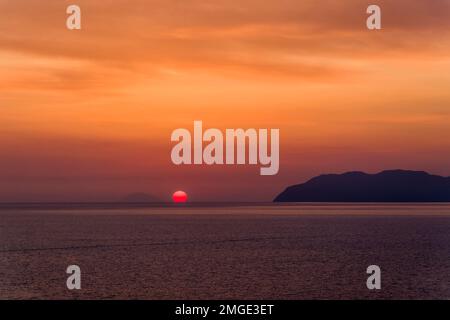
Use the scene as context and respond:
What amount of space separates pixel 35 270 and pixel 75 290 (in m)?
20.4

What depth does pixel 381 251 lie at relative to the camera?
113750mm

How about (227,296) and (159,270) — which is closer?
(227,296)

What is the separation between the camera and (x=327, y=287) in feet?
220

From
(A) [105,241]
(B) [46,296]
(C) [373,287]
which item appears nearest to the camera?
(B) [46,296]

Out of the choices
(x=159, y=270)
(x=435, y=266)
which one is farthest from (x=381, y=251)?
(x=159, y=270)

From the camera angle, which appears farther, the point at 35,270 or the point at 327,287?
the point at 35,270
